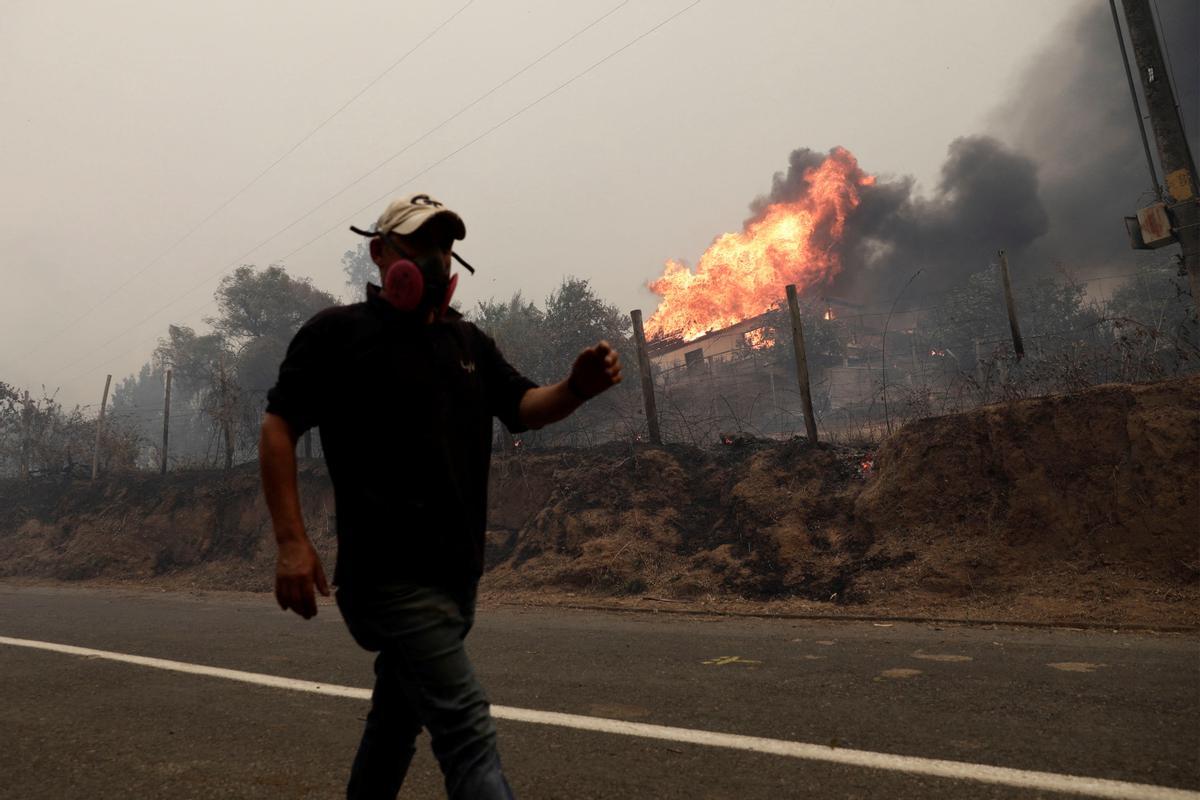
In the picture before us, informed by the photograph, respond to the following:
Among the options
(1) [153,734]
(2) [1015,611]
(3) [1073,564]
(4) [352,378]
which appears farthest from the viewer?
(3) [1073,564]

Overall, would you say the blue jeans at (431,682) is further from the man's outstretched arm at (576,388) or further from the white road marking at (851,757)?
the white road marking at (851,757)

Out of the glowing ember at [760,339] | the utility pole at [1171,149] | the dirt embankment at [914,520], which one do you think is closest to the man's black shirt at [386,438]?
the dirt embankment at [914,520]

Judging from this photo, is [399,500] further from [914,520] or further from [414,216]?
[914,520]

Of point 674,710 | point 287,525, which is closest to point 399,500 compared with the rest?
point 287,525

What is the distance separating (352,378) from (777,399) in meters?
37.2

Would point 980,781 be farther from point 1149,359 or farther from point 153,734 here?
point 1149,359

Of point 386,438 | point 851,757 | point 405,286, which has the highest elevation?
point 405,286

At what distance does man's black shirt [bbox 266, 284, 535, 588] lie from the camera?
1892 millimetres

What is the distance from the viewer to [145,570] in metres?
16.6

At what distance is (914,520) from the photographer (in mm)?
8672

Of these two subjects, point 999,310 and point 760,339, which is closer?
point 999,310

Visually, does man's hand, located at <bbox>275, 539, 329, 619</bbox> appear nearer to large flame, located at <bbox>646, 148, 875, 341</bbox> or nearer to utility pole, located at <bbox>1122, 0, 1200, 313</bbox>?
utility pole, located at <bbox>1122, 0, 1200, 313</bbox>

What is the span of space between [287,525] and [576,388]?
2.74 feet

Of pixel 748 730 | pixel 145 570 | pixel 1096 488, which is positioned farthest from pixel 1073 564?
pixel 145 570
